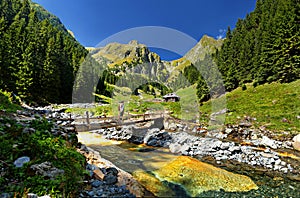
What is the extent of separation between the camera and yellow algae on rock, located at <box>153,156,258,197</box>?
5.86m

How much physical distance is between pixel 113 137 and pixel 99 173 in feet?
28.1

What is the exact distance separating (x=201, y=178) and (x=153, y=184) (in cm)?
187

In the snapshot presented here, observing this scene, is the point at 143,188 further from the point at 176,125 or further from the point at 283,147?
the point at 176,125

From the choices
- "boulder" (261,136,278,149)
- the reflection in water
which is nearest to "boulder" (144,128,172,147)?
the reflection in water

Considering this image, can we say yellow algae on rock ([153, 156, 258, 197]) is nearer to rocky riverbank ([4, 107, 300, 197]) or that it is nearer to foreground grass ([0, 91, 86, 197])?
rocky riverbank ([4, 107, 300, 197])

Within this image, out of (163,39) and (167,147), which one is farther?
(163,39)

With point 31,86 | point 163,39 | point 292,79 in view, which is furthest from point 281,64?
point 31,86

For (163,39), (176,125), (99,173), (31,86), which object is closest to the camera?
(99,173)

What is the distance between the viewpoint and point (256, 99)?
22.2 m

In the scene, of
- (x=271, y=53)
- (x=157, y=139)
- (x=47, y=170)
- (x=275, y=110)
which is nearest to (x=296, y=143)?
(x=275, y=110)

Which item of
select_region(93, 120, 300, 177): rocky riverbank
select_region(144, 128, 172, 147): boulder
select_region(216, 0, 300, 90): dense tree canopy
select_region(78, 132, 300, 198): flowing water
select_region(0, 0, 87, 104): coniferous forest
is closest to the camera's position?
select_region(78, 132, 300, 198): flowing water

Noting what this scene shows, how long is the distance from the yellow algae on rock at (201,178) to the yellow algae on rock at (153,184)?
1.20 feet

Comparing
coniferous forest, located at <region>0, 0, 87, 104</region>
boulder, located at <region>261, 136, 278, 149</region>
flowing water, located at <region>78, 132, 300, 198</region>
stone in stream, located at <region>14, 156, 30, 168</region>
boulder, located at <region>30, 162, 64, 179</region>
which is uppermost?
coniferous forest, located at <region>0, 0, 87, 104</region>

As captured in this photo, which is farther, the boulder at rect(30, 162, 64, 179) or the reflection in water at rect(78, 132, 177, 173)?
the reflection in water at rect(78, 132, 177, 173)
